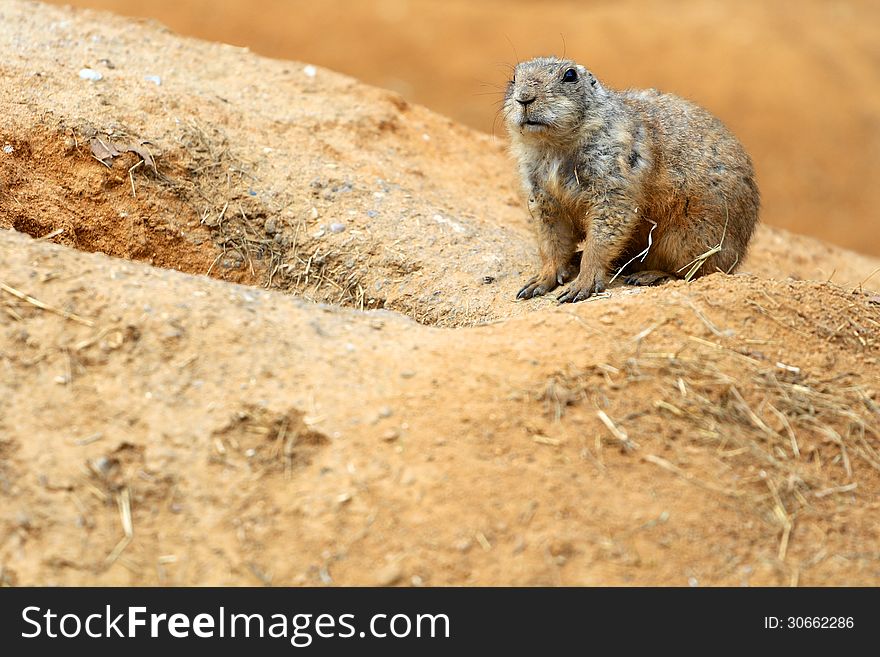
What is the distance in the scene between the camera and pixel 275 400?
15.7ft

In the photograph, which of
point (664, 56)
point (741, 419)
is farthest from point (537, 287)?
point (664, 56)

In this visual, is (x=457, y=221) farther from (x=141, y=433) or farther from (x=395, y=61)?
(x=395, y=61)

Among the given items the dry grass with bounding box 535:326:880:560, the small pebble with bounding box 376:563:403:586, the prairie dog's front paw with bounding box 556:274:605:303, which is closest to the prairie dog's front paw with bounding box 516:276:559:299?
the prairie dog's front paw with bounding box 556:274:605:303

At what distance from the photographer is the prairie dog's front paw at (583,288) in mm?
6777

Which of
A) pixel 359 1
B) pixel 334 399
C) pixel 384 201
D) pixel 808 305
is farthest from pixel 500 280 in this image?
pixel 359 1

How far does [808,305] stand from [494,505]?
2.33 meters

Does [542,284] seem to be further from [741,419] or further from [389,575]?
[389,575]

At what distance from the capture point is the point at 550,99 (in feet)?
22.3

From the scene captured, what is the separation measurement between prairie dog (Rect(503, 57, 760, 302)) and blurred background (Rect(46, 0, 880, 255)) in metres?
8.97

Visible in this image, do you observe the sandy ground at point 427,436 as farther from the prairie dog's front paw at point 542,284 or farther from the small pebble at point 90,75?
the small pebble at point 90,75

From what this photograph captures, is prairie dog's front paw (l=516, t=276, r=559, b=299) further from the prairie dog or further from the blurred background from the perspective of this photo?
the blurred background

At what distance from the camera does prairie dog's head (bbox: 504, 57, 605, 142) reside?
22.2ft

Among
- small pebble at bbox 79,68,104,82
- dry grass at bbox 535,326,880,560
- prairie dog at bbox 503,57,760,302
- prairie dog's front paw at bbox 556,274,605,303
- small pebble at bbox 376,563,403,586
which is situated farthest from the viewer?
small pebble at bbox 79,68,104,82

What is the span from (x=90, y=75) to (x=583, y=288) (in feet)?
13.5
